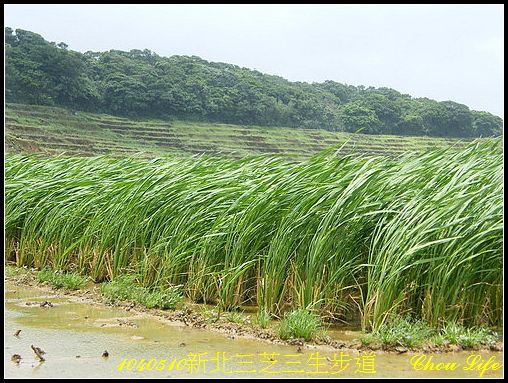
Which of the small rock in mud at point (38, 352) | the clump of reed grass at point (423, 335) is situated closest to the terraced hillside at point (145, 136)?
the clump of reed grass at point (423, 335)

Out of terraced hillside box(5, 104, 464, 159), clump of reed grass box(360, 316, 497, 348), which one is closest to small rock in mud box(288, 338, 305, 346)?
clump of reed grass box(360, 316, 497, 348)

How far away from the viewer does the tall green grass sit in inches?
186

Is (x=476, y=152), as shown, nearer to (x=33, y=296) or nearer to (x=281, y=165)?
(x=281, y=165)

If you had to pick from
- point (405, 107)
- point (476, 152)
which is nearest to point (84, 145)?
point (405, 107)

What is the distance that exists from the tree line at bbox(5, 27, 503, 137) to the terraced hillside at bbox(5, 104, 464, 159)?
1.75 ft

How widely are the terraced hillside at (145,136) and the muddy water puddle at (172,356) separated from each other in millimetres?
22866

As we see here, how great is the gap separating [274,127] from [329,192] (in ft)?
81.9

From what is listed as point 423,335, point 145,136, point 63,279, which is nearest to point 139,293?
point 63,279

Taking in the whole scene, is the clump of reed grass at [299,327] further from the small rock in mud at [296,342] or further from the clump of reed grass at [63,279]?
the clump of reed grass at [63,279]

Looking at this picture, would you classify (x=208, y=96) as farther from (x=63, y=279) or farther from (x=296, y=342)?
(x=296, y=342)

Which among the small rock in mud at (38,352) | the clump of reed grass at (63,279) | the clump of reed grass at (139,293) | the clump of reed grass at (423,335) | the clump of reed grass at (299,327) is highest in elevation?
the clump of reed grass at (423,335)

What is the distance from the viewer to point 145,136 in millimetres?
31328

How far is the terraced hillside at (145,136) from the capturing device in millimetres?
29375

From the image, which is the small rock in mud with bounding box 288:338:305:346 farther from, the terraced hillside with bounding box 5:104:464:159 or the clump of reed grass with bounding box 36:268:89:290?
the terraced hillside with bounding box 5:104:464:159
